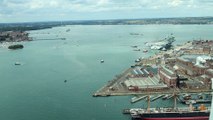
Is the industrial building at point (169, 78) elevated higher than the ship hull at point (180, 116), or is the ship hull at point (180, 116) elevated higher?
→ the industrial building at point (169, 78)

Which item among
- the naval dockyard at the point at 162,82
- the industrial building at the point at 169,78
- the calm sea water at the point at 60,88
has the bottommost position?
the calm sea water at the point at 60,88

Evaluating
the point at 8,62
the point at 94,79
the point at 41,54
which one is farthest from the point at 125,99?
the point at 41,54

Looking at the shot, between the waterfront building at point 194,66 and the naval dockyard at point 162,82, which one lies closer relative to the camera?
the naval dockyard at point 162,82

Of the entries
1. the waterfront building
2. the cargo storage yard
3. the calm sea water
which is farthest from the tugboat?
the waterfront building

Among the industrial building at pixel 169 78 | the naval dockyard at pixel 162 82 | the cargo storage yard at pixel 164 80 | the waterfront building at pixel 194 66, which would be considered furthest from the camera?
the waterfront building at pixel 194 66

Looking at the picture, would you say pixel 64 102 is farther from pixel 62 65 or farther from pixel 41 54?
pixel 41 54

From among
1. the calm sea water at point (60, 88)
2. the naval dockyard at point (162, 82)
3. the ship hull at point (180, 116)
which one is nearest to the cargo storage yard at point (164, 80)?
the naval dockyard at point (162, 82)

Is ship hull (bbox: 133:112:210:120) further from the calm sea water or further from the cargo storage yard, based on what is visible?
the cargo storage yard

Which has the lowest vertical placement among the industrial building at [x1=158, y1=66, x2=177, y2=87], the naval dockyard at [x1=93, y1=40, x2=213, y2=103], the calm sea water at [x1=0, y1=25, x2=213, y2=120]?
the calm sea water at [x1=0, y1=25, x2=213, y2=120]

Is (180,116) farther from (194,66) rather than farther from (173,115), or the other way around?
(194,66)

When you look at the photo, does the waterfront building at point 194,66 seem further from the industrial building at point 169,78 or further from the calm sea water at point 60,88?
the calm sea water at point 60,88

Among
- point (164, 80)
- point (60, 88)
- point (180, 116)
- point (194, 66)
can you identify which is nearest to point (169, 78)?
point (164, 80)
